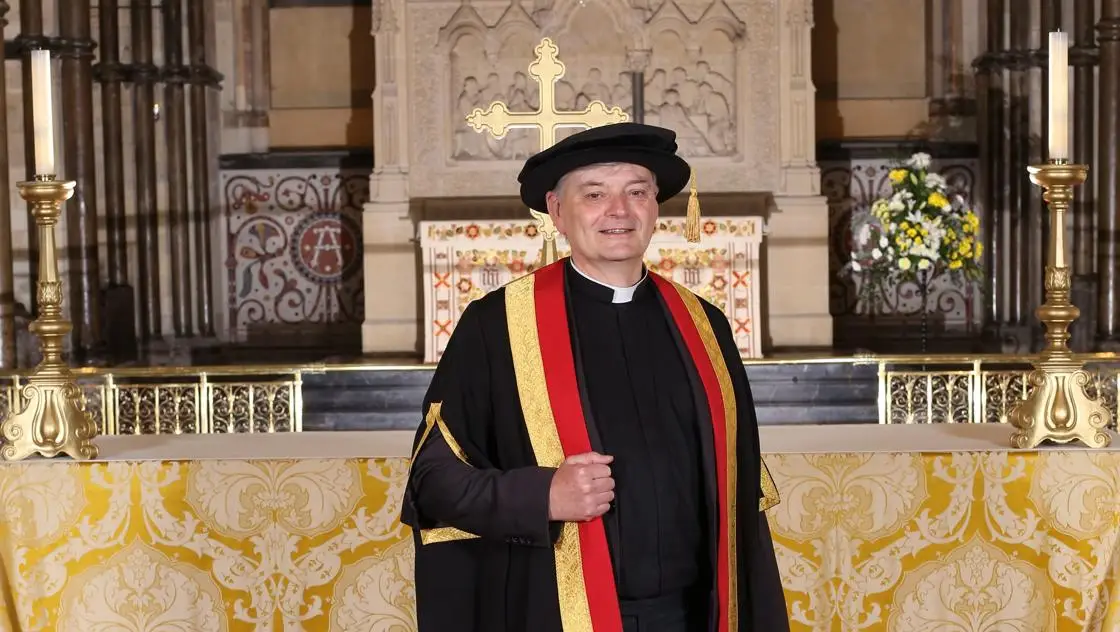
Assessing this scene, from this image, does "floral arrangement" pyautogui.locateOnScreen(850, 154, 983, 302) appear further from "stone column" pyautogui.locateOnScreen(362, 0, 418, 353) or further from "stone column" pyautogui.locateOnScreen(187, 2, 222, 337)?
"stone column" pyautogui.locateOnScreen(187, 2, 222, 337)

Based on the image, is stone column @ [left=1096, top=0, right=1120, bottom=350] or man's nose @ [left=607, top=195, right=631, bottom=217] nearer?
man's nose @ [left=607, top=195, right=631, bottom=217]

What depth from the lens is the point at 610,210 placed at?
8.37ft

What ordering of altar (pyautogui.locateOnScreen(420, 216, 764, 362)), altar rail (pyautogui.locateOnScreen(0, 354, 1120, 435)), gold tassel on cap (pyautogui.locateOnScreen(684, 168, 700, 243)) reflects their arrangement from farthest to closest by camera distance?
altar (pyautogui.locateOnScreen(420, 216, 764, 362)) < altar rail (pyautogui.locateOnScreen(0, 354, 1120, 435)) < gold tassel on cap (pyautogui.locateOnScreen(684, 168, 700, 243))

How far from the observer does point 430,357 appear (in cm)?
993

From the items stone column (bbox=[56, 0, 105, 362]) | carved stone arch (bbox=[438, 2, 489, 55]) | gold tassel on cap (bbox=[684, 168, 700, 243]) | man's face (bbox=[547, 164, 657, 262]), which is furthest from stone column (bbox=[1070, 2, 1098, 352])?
man's face (bbox=[547, 164, 657, 262])

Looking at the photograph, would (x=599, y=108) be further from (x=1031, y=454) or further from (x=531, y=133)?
(x=531, y=133)

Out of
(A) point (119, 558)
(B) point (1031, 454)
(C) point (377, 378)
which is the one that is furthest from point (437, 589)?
(C) point (377, 378)

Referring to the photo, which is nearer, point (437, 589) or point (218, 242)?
point (437, 589)

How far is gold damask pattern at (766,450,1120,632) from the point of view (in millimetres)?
3559

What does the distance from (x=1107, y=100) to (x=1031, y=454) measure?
25.2 ft

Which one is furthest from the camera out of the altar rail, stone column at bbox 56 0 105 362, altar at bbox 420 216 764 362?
stone column at bbox 56 0 105 362

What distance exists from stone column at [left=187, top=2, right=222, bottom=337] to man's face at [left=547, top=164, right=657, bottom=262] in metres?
10.6

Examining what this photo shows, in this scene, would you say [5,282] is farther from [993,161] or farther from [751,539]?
[993,161]

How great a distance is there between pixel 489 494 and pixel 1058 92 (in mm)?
2137
